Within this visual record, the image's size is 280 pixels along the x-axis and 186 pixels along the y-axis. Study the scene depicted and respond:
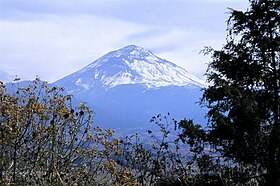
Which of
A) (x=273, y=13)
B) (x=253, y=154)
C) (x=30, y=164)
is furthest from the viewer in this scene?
(x=273, y=13)

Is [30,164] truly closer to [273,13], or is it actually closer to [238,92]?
[238,92]

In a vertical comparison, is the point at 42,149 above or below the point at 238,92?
Answer: below

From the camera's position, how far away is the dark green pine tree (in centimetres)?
1362

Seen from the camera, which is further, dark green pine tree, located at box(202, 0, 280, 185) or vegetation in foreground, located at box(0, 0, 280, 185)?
dark green pine tree, located at box(202, 0, 280, 185)

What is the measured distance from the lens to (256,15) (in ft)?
49.1

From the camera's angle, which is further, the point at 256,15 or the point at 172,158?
the point at 256,15

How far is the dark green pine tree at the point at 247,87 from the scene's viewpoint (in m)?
13.6

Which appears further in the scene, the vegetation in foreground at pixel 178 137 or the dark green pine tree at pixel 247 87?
the dark green pine tree at pixel 247 87

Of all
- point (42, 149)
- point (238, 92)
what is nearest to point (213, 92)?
point (238, 92)

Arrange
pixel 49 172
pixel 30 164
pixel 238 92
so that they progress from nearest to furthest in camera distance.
Answer: pixel 49 172, pixel 30 164, pixel 238 92

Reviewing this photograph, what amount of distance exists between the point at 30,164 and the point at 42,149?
236 millimetres

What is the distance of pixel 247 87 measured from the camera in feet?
49.6

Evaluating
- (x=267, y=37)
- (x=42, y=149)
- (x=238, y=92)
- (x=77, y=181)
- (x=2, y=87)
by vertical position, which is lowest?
(x=77, y=181)

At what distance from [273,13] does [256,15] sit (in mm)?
548
